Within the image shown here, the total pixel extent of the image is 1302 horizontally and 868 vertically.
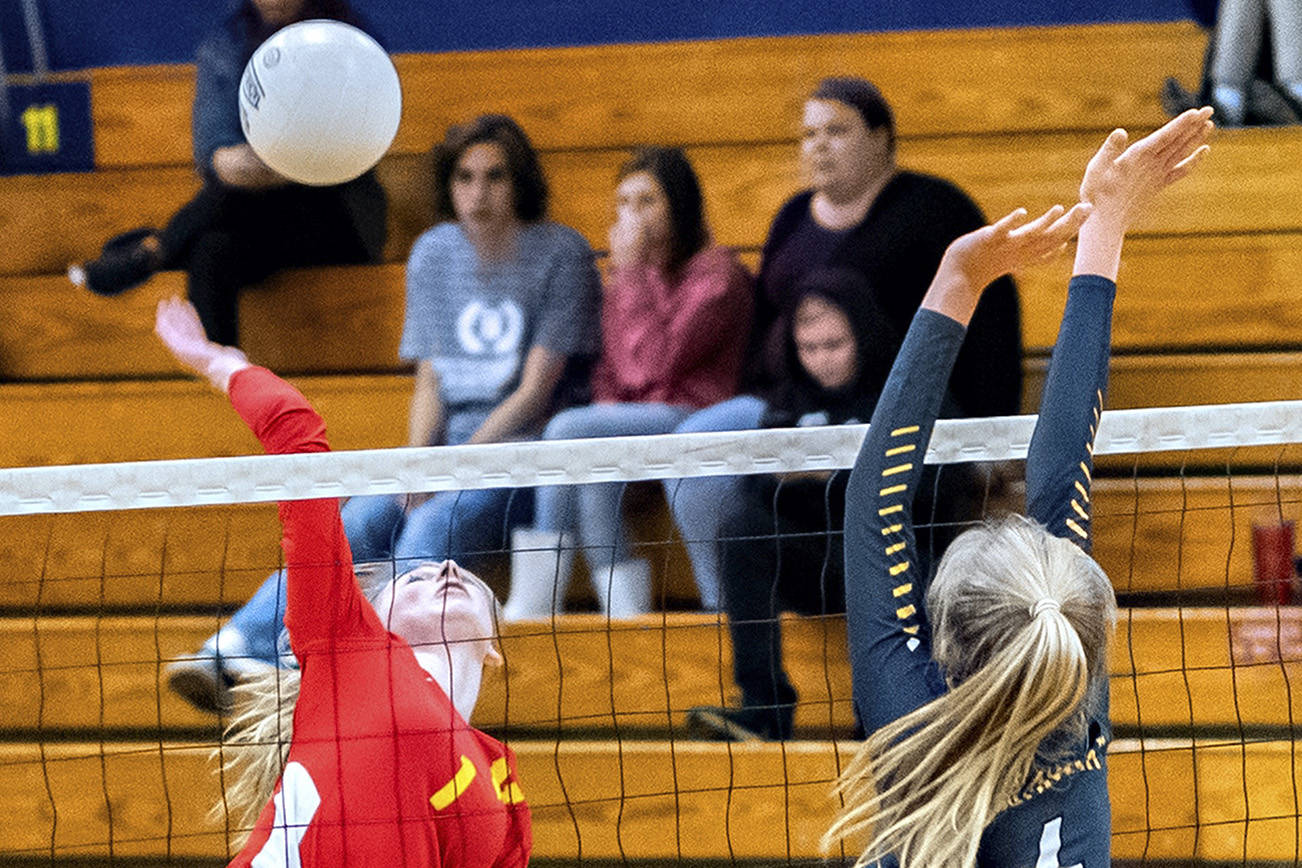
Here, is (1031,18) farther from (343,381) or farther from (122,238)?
(122,238)

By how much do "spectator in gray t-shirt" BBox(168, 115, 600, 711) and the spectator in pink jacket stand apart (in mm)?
80

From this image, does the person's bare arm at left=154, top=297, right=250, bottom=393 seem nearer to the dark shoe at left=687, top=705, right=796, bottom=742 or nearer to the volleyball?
the volleyball

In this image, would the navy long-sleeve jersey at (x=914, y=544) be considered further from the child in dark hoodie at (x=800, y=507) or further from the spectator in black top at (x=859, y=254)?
the spectator in black top at (x=859, y=254)

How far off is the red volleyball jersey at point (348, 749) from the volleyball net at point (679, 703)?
41.3 inches

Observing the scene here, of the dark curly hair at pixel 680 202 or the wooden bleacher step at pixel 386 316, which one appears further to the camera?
the wooden bleacher step at pixel 386 316

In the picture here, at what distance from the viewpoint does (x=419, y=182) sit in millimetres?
4098

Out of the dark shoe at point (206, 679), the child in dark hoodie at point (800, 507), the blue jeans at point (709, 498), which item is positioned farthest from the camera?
the blue jeans at point (709, 498)

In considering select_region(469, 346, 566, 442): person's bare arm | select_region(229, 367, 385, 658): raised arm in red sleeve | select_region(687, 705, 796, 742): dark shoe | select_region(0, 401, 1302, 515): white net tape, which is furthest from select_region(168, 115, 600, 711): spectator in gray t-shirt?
select_region(229, 367, 385, 658): raised arm in red sleeve

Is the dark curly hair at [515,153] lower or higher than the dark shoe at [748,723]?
higher

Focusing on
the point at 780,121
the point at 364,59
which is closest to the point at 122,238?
the point at 364,59

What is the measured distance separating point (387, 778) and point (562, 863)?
1.54 metres

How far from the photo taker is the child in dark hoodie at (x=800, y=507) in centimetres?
319

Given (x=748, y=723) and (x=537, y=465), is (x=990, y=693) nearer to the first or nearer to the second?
→ (x=537, y=465)

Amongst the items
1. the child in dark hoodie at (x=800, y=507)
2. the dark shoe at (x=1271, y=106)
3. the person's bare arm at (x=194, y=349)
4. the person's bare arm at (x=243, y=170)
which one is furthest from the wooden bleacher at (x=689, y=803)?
the dark shoe at (x=1271, y=106)
